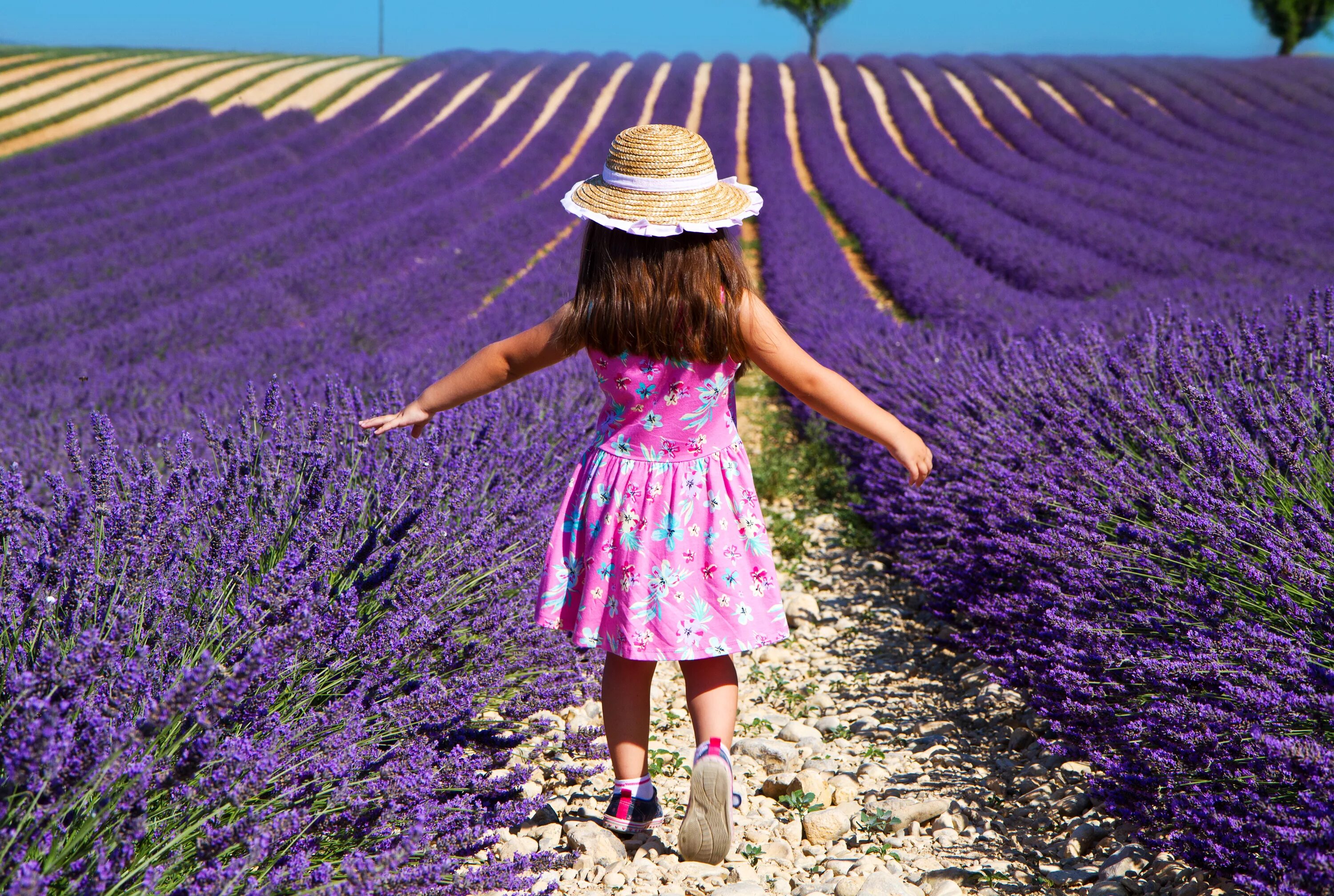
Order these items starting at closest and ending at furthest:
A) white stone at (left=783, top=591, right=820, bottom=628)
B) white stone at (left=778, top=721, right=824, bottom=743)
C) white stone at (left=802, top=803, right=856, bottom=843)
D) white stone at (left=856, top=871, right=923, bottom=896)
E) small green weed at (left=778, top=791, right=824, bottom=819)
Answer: white stone at (left=856, top=871, right=923, bottom=896)
white stone at (left=802, top=803, right=856, bottom=843)
small green weed at (left=778, top=791, right=824, bottom=819)
white stone at (left=778, top=721, right=824, bottom=743)
white stone at (left=783, top=591, right=820, bottom=628)

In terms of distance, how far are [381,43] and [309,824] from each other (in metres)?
55.0

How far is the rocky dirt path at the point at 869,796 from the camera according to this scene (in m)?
1.85

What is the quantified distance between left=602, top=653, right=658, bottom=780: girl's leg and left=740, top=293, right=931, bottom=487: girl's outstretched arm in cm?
62

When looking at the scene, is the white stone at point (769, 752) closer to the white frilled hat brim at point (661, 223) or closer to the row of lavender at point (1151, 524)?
the row of lavender at point (1151, 524)

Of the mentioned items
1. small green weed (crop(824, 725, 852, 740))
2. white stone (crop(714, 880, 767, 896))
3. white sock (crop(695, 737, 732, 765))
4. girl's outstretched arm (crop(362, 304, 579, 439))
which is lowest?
small green weed (crop(824, 725, 852, 740))

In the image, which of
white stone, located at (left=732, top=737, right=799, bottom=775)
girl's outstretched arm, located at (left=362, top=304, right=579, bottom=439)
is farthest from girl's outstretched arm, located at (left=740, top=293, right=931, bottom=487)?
white stone, located at (left=732, top=737, right=799, bottom=775)

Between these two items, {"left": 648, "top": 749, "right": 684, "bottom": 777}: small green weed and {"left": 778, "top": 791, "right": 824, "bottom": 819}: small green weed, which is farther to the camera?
{"left": 648, "top": 749, "right": 684, "bottom": 777}: small green weed

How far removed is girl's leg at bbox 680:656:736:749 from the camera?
1.96 m

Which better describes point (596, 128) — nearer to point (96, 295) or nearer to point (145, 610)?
point (96, 295)

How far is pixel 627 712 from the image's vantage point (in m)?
2.01

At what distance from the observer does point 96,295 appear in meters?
8.27

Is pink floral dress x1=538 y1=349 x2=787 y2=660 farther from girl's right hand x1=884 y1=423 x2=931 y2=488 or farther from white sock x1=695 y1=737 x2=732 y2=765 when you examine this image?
girl's right hand x1=884 y1=423 x2=931 y2=488

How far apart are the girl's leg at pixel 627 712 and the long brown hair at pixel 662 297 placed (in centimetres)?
63

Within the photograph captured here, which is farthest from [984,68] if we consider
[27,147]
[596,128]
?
[27,147]
